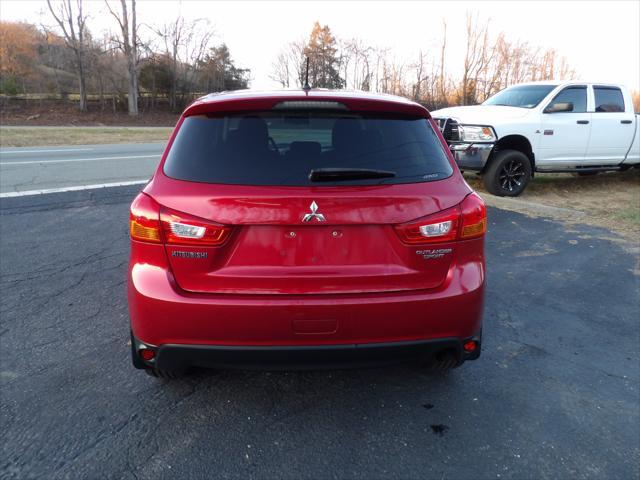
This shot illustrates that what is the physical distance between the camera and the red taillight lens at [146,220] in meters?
2.17

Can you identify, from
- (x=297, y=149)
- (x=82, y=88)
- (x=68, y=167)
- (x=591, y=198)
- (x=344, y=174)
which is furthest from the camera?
(x=82, y=88)

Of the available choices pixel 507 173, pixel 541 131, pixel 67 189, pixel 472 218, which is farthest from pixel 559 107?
pixel 67 189

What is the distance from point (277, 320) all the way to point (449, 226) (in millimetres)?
952

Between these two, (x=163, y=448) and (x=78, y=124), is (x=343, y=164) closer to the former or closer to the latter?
(x=163, y=448)

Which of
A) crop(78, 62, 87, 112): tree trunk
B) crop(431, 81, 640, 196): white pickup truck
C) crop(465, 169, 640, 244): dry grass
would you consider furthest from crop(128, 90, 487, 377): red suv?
crop(78, 62, 87, 112): tree trunk

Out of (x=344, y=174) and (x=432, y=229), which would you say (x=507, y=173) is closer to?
(x=432, y=229)

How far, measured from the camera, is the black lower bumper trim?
2178 millimetres

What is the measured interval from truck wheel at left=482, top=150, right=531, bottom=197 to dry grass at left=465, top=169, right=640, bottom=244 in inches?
8.4

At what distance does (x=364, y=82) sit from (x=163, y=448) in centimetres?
4739

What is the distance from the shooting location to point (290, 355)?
219cm

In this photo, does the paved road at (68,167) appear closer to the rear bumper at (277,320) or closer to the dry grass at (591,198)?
the rear bumper at (277,320)

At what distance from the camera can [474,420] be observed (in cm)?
255

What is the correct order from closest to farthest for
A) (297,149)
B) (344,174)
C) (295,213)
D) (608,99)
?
(295,213) → (344,174) → (297,149) → (608,99)

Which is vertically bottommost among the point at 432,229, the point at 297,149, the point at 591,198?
the point at 591,198
